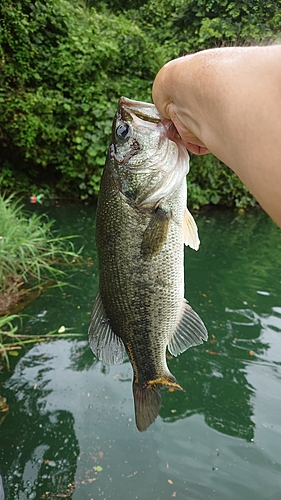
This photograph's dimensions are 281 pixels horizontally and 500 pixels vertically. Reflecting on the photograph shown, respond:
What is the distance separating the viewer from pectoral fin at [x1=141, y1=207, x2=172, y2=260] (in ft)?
4.86

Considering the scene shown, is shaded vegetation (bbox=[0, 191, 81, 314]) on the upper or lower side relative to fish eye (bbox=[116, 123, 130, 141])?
lower

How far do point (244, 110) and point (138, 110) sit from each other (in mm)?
778

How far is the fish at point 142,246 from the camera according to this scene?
4.89 feet

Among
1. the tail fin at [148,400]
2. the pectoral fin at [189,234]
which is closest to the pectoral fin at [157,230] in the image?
the pectoral fin at [189,234]

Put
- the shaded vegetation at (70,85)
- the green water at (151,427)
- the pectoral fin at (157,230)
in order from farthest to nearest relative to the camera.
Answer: the shaded vegetation at (70,85) → the green water at (151,427) → the pectoral fin at (157,230)

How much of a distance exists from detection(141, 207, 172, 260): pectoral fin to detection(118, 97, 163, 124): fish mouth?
0.33m

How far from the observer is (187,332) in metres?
1.70

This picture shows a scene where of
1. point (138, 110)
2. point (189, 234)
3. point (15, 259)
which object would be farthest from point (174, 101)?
point (15, 259)

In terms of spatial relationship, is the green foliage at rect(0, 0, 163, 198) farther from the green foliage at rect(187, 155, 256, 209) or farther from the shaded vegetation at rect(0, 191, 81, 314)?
the shaded vegetation at rect(0, 191, 81, 314)

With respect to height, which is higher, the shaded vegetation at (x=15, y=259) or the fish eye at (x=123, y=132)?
the fish eye at (x=123, y=132)

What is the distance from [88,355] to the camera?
3875 millimetres

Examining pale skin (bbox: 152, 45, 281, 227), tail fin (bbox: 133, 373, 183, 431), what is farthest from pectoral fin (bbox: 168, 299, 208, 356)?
pale skin (bbox: 152, 45, 281, 227)

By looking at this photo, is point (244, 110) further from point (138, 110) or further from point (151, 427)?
point (151, 427)

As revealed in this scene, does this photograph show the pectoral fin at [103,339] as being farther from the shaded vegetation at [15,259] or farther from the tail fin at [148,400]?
the shaded vegetation at [15,259]
